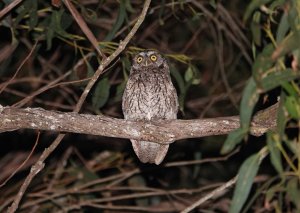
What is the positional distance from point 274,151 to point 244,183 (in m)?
0.16

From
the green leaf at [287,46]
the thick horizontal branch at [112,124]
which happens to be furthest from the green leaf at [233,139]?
the thick horizontal branch at [112,124]

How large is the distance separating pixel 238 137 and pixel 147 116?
2.34 metres

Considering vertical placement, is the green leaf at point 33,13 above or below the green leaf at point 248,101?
above

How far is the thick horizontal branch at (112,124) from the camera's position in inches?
113

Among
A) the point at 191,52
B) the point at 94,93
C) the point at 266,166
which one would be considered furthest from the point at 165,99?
the point at 191,52

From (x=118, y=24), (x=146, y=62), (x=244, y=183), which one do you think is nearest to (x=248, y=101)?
(x=244, y=183)

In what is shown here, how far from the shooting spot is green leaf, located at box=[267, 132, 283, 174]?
1.86m

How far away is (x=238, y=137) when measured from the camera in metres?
1.96

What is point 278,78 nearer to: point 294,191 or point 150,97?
point 294,191

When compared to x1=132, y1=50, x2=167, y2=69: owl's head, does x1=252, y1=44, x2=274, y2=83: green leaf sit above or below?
below

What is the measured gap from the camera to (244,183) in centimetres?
200

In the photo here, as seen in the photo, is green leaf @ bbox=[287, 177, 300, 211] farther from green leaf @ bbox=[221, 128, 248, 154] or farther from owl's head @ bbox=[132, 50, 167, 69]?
owl's head @ bbox=[132, 50, 167, 69]

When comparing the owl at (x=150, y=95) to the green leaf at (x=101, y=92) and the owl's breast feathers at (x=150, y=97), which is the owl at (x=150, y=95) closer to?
the owl's breast feathers at (x=150, y=97)

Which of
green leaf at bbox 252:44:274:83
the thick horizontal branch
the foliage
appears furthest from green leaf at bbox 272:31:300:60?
the foliage
